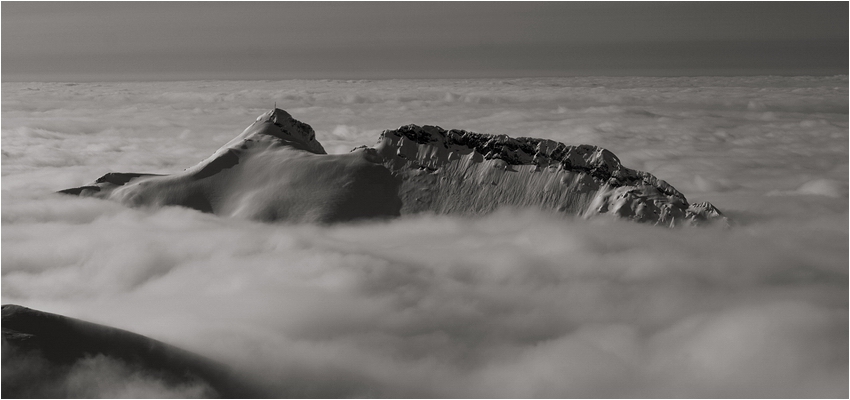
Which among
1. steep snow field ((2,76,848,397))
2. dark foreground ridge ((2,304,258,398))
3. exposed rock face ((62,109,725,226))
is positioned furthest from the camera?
exposed rock face ((62,109,725,226))

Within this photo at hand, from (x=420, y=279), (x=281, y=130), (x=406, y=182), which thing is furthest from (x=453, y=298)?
(x=281, y=130)

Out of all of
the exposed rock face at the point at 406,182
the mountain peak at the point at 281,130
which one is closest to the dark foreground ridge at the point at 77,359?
the exposed rock face at the point at 406,182

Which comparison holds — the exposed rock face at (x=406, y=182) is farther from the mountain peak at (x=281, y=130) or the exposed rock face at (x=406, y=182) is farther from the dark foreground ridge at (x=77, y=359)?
the dark foreground ridge at (x=77, y=359)

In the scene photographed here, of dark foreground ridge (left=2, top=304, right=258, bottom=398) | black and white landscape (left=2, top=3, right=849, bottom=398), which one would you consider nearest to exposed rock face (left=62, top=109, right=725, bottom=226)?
black and white landscape (left=2, top=3, right=849, bottom=398)

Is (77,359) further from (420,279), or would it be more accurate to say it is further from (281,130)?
(281,130)

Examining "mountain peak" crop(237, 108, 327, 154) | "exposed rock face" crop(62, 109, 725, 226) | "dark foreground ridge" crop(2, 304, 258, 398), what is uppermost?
"mountain peak" crop(237, 108, 327, 154)

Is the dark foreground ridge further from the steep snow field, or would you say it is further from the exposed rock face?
the exposed rock face

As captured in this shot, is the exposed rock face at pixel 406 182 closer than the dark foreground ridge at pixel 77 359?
No

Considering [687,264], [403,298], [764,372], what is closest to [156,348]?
[403,298]
